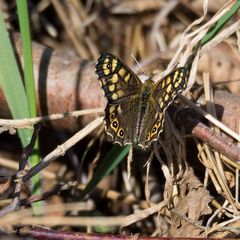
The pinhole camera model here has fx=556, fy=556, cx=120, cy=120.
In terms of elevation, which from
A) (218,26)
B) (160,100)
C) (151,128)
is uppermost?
(218,26)

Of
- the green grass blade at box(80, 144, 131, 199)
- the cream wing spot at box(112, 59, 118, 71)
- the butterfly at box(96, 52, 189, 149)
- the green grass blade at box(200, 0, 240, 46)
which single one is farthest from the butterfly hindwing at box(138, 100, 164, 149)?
the green grass blade at box(200, 0, 240, 46)

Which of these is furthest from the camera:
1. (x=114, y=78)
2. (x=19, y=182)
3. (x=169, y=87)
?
(x=114, y=78)

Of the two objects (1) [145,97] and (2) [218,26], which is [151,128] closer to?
(1) [145,97]

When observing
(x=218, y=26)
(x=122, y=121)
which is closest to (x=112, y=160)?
(x=122, y=121)

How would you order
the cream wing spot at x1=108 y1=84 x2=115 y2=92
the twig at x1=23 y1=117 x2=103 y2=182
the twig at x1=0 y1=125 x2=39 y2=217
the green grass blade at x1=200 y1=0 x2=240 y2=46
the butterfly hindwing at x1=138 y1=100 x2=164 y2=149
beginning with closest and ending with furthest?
the twig at x1=0 y1=125 x2=39 y2=217 < the twig at x1=23 y1=117 x2=103 y2=182 < the butterfly hindwing at x1=138 y1=100 x2=164 y2=149 < the cream wing spot at x1=108 y1=84 x2=115 y2=92 < the green grass blade at x1=200 y1=0 x2=240 y2=46

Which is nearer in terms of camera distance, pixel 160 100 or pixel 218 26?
pixel 160 100

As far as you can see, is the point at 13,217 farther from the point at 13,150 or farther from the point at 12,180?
the point at 13,150

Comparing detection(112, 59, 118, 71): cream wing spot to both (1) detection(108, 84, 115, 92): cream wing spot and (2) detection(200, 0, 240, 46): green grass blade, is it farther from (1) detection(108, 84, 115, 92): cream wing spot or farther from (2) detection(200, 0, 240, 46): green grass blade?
(2) detection(200, 0, 240, 46): green grass blade
